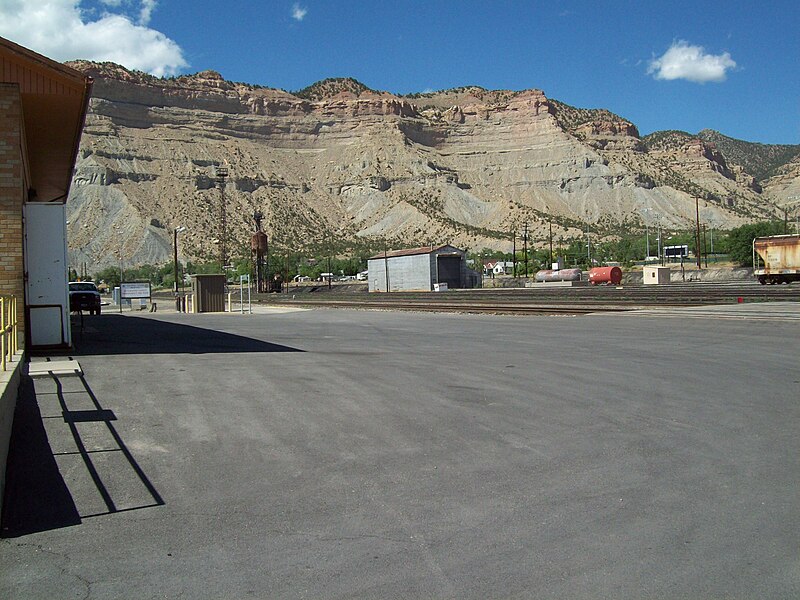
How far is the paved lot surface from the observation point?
5.20m

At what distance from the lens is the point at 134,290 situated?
56.4m

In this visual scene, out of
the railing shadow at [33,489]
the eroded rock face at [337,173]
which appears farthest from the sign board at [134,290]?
the eroded rock face at [337,173]

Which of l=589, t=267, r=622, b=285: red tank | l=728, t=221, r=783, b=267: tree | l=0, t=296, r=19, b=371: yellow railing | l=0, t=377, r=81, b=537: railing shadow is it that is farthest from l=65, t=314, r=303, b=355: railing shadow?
l=728, t=221, r=783, b=267: tree

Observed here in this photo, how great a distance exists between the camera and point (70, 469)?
23.6ft

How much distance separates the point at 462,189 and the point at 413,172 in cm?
1087

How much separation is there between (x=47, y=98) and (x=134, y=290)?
43652mm

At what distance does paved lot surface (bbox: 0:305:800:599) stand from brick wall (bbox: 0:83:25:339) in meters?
1.77

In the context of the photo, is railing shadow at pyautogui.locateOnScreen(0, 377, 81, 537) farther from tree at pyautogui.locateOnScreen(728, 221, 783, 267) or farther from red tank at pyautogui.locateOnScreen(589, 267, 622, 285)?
tree at pyautogui.locateOnScreen(728, 221, 783, 267)

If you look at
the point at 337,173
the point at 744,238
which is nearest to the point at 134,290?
the point at 744,238

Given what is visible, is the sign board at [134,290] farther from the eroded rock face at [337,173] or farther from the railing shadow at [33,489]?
the eroded rock face at [337,173]

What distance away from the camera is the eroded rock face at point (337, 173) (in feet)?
456

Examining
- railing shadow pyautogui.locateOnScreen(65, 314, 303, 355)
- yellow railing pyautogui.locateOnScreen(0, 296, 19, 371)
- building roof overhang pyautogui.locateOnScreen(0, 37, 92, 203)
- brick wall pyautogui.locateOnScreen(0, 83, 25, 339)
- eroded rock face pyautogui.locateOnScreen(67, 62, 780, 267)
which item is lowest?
railing shadow pyautogui.locateOnScreen(65, 314, 303, 355)

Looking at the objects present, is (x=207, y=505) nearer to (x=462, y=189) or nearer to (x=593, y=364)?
(x=593, y=364)

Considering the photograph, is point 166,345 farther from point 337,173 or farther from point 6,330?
point 337,173
